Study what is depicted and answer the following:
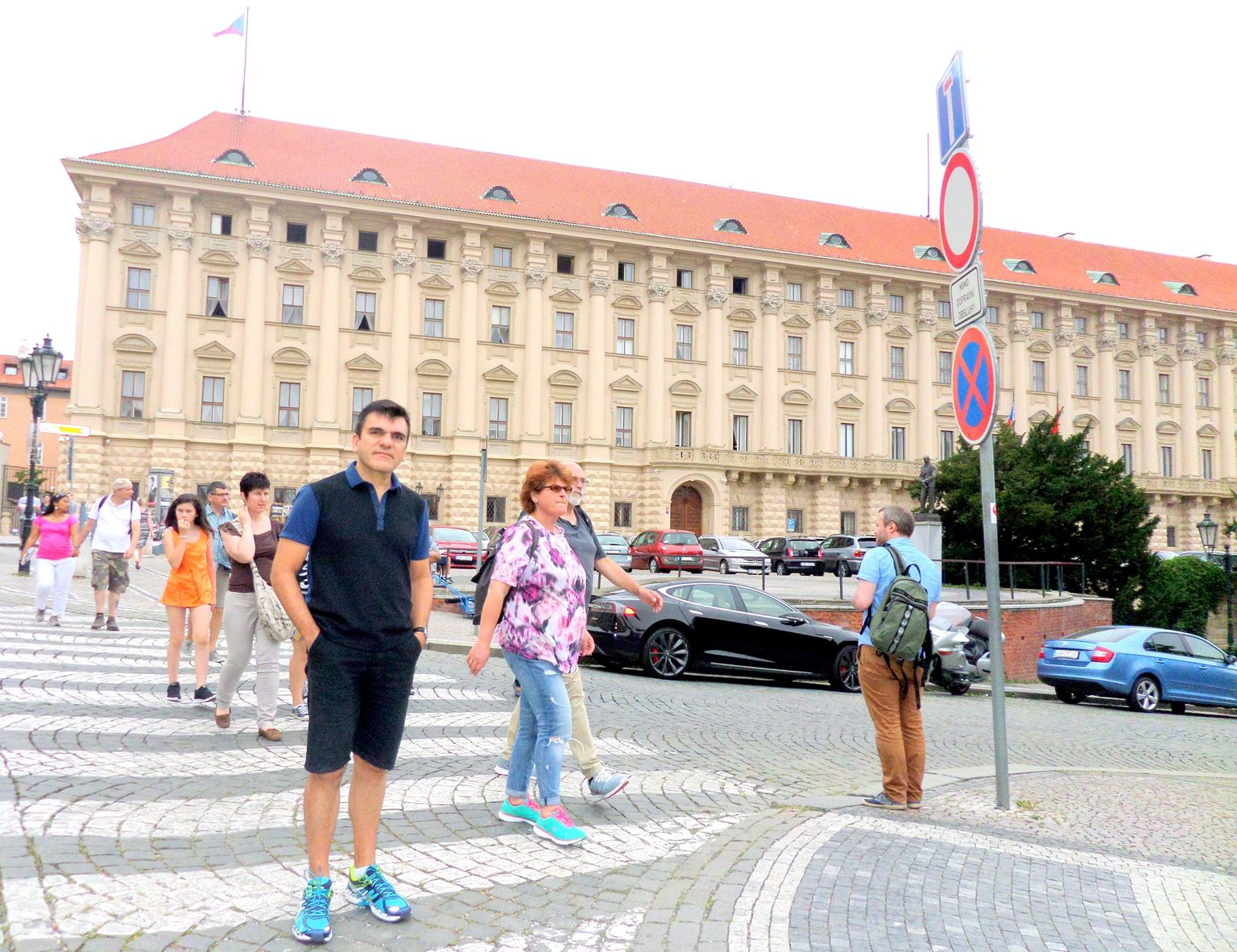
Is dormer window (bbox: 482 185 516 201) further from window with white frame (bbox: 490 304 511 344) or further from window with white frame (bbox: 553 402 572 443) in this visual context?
window with white frame (bbox: 553 402 572 443)

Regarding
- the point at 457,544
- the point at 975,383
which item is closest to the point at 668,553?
the point at 457,544

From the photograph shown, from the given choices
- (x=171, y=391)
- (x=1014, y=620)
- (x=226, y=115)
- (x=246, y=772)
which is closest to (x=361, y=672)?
(x=246, y=772)

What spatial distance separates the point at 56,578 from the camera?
1389cm

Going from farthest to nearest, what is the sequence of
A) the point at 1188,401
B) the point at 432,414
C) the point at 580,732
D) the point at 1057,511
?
the point at 1188,401, the point at 432,414, the point at 1057,511, the point at 580,732

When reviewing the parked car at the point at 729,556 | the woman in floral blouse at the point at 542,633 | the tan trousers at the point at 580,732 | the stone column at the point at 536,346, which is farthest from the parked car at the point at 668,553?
the woman in floral blouse at the point at 542,633

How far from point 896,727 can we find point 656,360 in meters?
45.7

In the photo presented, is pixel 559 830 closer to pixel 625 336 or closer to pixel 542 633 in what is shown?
pixel 542 633

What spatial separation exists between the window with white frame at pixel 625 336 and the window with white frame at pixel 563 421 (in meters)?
3.96

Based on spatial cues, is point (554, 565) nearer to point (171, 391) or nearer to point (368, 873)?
point (368, 873)

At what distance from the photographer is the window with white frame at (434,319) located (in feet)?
160

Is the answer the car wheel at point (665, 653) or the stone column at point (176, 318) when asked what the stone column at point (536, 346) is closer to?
the stone column at point (176, 318)

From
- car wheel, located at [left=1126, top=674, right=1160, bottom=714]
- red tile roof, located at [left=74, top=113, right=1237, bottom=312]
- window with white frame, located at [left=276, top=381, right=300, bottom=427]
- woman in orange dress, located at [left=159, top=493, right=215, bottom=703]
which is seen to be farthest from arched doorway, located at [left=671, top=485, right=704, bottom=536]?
woman in orange dress, located at [left=159, top=493, right=215, bottom=703]

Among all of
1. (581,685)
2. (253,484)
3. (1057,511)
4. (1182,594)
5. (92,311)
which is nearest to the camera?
(581,685)

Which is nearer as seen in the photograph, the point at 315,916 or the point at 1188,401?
the point at 315,916
